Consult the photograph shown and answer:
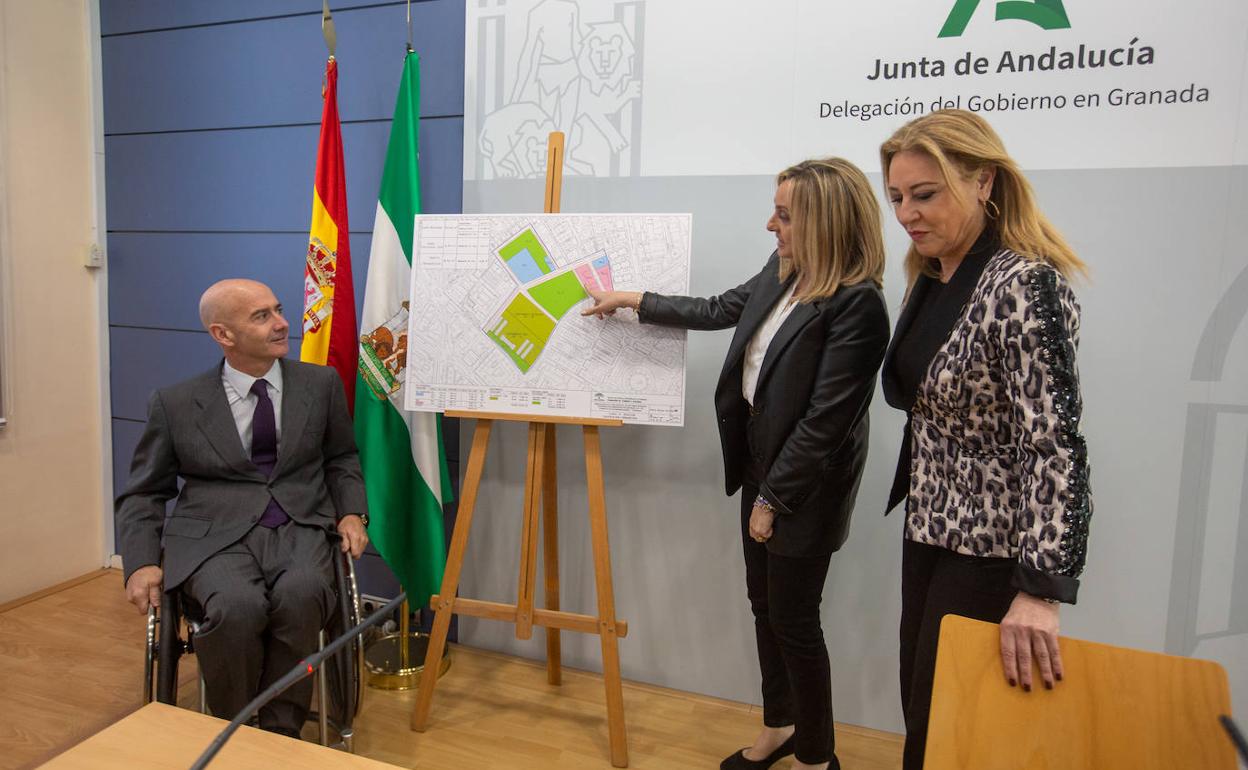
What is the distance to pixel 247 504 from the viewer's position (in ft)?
6.60

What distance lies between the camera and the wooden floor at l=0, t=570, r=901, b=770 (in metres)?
2.15

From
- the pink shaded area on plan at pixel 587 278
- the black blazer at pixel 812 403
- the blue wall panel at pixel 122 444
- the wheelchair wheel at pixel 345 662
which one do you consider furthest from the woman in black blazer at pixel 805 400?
the blue wall panel at pixel 122 444

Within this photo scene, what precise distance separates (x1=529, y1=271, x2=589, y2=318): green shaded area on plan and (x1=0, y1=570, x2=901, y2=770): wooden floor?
1263mm

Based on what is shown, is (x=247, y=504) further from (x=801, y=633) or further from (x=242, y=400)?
(x=801, y=633)

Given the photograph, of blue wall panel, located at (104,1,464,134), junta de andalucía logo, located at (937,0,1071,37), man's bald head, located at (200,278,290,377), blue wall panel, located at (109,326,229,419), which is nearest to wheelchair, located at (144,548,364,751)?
man's bald head, located at (200,278,290,377)

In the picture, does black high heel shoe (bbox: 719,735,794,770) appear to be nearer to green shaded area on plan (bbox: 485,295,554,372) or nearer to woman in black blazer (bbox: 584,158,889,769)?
woman in black blazer (bbox: 584,158,889,769)

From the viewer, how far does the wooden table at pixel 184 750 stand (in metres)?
1.06

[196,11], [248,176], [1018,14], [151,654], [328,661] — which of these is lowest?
[328,661]

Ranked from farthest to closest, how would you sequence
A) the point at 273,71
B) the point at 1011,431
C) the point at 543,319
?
the point at 273,71 → the point at 543,319 → the point at 1011,431

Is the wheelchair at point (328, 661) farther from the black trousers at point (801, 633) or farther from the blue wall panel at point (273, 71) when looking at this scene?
the blue wall panel at point (273, 71)

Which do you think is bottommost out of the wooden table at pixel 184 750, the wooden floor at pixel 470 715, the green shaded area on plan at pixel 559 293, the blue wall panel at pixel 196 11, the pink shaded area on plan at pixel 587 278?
the wooden floor at pixel 470 715

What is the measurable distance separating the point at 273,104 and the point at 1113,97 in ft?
9.07

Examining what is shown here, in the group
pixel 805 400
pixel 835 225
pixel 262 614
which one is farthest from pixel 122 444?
pixel 835 225

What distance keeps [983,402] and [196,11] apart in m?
3.17
